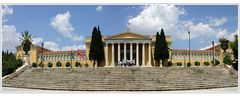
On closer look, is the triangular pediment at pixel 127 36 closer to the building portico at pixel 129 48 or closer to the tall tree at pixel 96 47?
the building portico at pixel 129 48

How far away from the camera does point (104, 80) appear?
27.5m

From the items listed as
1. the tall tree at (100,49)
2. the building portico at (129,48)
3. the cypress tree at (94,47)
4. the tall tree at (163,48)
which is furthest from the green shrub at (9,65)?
the building portico at (129,48)

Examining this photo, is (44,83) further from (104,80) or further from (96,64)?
(96,64)

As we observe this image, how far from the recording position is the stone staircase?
2612 cm

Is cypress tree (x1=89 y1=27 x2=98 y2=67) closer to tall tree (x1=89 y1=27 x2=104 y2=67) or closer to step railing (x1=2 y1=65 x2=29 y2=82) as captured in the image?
tall tree (x1=89 y1=27 x2=104 y2=67)

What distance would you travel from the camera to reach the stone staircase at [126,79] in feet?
85.7

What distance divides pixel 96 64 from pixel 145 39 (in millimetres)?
5842

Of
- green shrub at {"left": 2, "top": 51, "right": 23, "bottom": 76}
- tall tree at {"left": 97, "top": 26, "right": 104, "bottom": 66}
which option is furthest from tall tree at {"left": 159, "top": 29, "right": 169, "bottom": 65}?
green shrub at {"left": 2, "top": 51, "right": 23, "bottom": 76}

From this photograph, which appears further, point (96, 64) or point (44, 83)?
point (96, 64)

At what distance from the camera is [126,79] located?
91.4ft

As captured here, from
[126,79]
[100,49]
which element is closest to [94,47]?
[100,49]

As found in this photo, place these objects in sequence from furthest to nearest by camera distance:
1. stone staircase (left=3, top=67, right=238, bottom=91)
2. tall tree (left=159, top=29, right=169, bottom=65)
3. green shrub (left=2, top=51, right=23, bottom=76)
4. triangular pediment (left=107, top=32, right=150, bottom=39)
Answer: triangular pediment (left=107, top=32, right=150, bottom=39) → tall tree (left=159, top=29, right=169, bottom=65) → green shrub (left=2, top=51, right=23, bottom=76) → stone staircase (left=3, top=67, right=238, bottom=91)

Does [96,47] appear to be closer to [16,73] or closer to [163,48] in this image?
[163,48]
